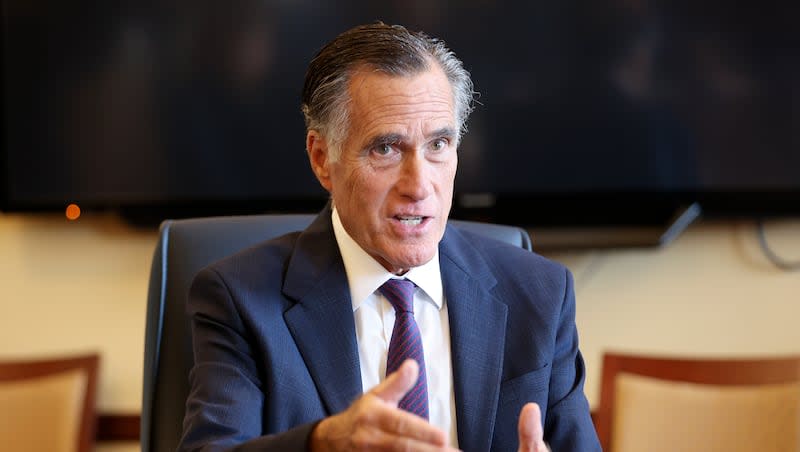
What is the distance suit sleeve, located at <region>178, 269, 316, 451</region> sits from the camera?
1421mm

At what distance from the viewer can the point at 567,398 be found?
5.31 ft

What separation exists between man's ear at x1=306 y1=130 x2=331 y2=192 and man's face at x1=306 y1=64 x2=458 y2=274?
72 millimetres

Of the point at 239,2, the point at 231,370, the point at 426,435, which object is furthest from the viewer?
the point at 239,2

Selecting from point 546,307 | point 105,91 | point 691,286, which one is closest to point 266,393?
point 546,307

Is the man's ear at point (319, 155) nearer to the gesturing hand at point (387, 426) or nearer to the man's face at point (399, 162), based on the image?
the man's face at point (399, 162)

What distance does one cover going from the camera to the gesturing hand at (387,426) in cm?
117

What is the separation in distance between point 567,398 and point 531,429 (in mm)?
291

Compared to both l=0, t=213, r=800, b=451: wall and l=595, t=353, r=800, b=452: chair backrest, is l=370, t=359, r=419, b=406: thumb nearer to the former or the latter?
l=595, t=353, r=800, b=452: chair backrest

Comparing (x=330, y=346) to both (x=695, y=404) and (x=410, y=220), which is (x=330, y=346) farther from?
(x=695, y=404)

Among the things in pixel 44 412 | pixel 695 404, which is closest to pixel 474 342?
pixel 695 404

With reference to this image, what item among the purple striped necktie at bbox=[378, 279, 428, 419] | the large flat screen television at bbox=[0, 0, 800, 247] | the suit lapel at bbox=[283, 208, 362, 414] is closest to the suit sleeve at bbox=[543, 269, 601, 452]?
the purple striped necktie at bbox=[378, 279, 428, 419]

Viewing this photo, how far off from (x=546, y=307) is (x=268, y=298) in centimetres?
46

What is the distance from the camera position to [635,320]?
304cm

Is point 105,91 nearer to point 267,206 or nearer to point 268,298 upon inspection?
point 267,206
